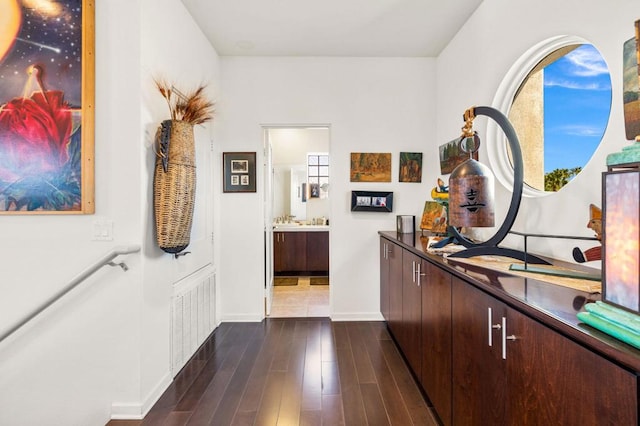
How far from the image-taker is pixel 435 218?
2.83 meters

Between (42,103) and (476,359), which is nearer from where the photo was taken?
(476,359)

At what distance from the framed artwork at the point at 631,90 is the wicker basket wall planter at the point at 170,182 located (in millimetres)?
2275

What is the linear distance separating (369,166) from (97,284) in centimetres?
263

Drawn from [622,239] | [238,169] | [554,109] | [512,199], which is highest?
[554,109]

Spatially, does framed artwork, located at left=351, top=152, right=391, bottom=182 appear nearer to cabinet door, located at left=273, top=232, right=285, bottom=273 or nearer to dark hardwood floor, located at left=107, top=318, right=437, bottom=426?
dark hardwood floor, located at left=107, top=318, right=437, bottom=426

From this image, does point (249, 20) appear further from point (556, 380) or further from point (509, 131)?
point (556, 380)

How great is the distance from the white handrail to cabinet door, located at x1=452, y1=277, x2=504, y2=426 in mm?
1812

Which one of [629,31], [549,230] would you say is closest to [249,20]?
[629,31]

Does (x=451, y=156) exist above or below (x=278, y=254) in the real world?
above

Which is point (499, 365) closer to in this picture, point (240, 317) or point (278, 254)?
point (240, 317)

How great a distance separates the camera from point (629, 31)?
1.28 metres

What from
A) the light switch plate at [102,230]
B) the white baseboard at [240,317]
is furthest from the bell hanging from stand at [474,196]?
the white baseboard at [240,317]

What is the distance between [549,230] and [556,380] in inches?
44.9

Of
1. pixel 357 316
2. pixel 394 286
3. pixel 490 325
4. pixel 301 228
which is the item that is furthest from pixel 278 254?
pixel 490 325
